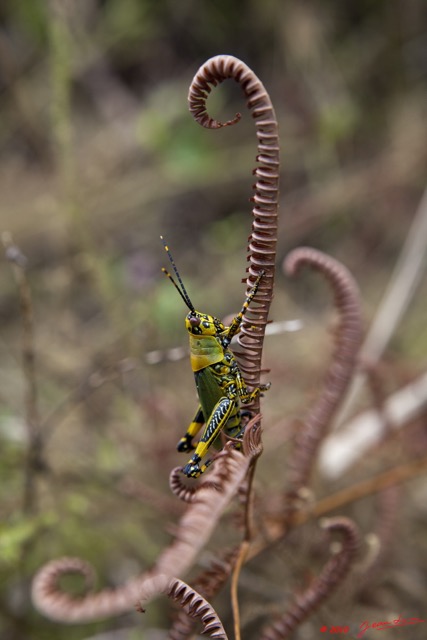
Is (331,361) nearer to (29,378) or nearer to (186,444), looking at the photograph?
(186,444)

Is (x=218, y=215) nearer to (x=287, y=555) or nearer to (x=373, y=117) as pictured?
(x=373, y=117)

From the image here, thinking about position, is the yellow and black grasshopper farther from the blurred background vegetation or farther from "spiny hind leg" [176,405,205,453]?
the blurred background vegetation

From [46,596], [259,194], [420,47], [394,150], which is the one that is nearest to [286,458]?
[46,596]

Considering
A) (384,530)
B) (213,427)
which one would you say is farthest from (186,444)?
(384,530)

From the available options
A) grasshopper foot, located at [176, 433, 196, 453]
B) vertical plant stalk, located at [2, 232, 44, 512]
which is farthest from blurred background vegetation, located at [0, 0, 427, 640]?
grasshopper foot, located at [176, 433, 196, 453]

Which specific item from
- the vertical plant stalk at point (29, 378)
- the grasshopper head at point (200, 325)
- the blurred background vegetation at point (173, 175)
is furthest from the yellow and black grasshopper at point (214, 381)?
the blurred background vegetation at point (173, 175)

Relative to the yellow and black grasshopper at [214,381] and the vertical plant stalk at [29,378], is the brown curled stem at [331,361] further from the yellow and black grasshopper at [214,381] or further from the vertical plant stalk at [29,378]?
the vertical plant stalk at [29,378]
